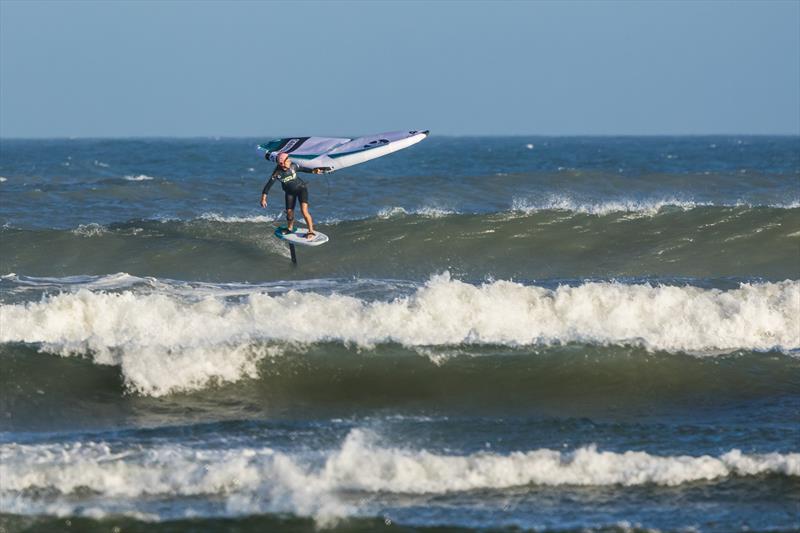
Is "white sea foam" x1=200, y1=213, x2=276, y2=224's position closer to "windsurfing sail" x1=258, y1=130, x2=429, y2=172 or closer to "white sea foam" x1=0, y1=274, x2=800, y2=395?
"windsurfing sail" x1=258, y1=130, x2=429, y2=172

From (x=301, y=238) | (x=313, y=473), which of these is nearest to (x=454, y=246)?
(x=301, y=238)

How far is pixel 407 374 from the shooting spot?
11.8m

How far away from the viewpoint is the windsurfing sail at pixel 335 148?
16.8 metres

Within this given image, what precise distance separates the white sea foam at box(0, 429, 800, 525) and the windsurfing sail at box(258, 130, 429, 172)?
8.42 metres

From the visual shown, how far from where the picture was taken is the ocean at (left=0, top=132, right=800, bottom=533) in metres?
8.04

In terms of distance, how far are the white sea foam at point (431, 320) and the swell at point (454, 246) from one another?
173 inches

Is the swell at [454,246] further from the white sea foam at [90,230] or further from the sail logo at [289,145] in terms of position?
the sail logo at [289,145]

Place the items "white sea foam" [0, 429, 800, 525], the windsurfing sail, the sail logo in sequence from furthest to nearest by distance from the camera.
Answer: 1. the sail logo
2. the windsurfing sail
3. "white sea foam" [0, 429, 800, 525]

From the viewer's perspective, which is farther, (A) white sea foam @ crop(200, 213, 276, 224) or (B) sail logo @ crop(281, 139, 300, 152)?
(A) white sea foam @ crop(200, 213, 276, 224)

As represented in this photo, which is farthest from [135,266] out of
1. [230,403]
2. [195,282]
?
[230,403]

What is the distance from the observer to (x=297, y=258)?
18719 millimetres

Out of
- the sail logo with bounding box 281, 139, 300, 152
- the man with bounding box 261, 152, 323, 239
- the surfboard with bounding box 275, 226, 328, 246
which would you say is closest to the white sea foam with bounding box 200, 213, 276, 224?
the sail logo with bounding box 281, 139, 300, 152

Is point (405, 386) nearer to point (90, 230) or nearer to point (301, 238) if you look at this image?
point (301, 238)

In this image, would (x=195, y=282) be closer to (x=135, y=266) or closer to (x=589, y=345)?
(x=135, y=266)
